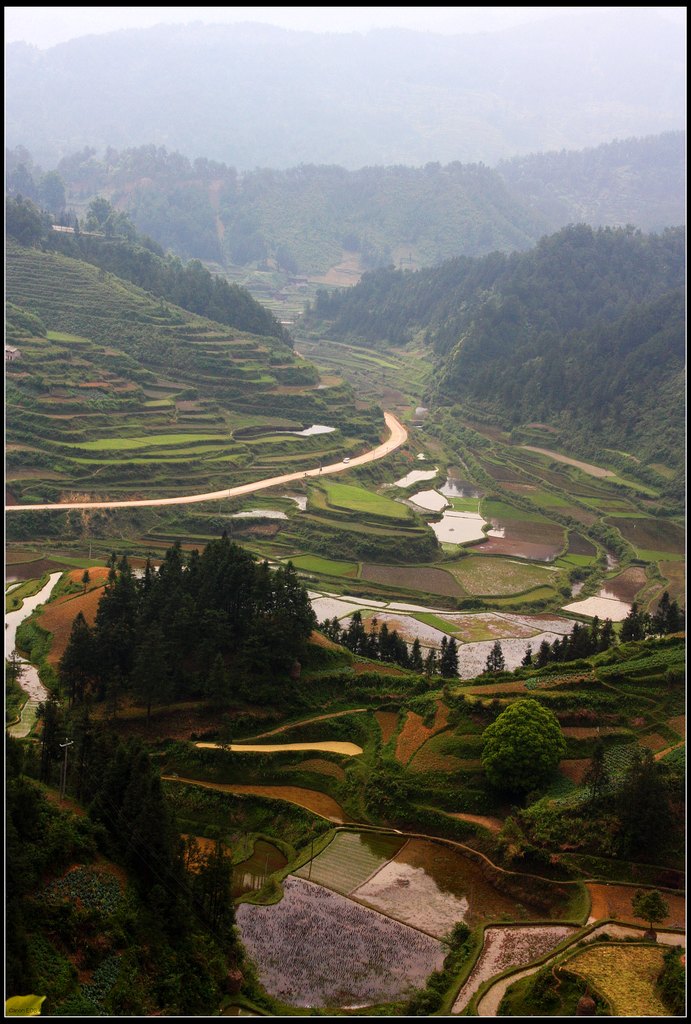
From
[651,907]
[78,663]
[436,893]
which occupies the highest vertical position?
[78,663]

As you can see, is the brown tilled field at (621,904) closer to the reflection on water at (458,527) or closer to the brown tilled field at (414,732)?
the brown tilled field at (414,732)

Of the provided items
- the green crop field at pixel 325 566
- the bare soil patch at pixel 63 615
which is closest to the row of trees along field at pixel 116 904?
the bare soil patch at pixel 63 615

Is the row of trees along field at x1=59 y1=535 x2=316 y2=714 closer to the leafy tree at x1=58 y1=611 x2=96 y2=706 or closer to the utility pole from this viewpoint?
the leafy tree at x1=58 y1=611 x2=96 y2=706

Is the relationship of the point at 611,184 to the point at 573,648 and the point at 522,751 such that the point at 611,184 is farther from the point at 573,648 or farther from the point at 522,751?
the point at 522,751

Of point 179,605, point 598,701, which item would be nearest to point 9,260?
point 179,605

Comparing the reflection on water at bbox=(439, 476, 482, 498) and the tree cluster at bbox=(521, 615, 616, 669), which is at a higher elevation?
the reflection on water at bbox=(439, 476, 482, 498)

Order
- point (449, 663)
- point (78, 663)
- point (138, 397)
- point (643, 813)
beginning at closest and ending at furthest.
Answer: point (643, 813)
point (78, 663)
point (449, 663)
point (138, 397)

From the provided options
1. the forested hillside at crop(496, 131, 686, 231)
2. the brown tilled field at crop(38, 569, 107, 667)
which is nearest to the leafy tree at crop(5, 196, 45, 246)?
the brown tilled field at crop(38, 569, 107, 667)

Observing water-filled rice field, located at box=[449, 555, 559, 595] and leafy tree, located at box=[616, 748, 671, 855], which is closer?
leafy tree, located at box=[616, 748, 671, 855]

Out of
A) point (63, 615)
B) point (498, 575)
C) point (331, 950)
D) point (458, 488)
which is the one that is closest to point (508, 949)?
point (331, 950)
